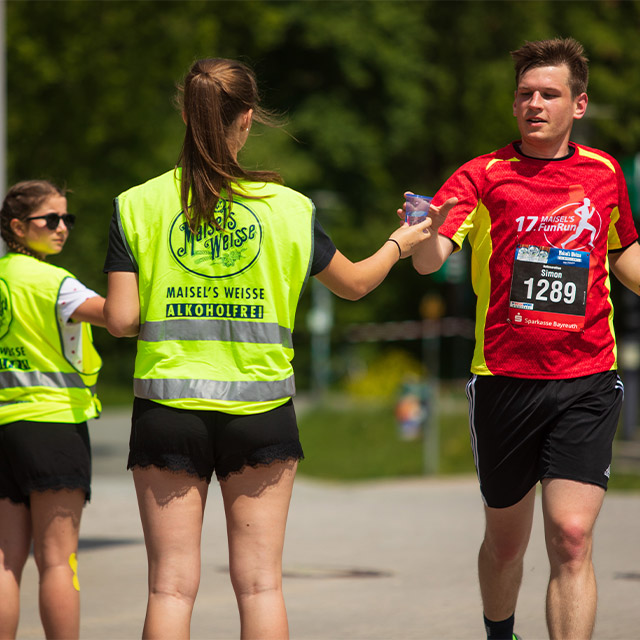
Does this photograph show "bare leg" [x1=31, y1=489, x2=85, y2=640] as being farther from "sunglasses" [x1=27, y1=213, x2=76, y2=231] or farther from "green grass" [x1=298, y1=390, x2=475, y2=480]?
"green grass" [x1=298, y1=390, x2=475, y2=480]

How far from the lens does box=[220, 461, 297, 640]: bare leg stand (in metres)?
3.39

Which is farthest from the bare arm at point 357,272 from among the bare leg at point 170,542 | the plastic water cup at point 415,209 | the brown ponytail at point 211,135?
the bare leg at point 170,542

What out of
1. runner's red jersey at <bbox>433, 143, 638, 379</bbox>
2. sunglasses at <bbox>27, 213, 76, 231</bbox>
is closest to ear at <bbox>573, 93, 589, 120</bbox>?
runner's red jersey at <bbox>433, 143, 638, 379</bbox>

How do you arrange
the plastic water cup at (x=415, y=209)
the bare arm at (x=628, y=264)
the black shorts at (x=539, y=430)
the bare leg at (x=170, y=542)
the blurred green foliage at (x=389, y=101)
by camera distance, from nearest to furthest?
the bare leg at (x=170, y=542)
the plastic water cup at (x=415, y=209)
the black shorts at (x=539, y=430)
the bare arm at (x=628, y=264)
the blurred green foliage at (x=389, y=101)

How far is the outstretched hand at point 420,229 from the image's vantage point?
153 inches

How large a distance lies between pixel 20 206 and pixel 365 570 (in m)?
3.55

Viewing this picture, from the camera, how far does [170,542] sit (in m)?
3.38

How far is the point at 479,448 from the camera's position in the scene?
432 cm

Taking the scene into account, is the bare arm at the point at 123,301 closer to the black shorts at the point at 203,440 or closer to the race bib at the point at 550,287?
the black shorts at the point at 203,440

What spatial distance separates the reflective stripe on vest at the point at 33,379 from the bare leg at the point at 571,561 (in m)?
1.85

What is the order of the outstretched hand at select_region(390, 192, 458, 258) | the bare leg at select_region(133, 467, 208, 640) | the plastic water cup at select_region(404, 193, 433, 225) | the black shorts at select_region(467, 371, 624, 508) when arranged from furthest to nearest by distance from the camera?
the black shorts at select_region(467, 371, 624, 508) → the plastic water cup at select_region(404, 193, 433, 225) → the outstretched hand at select_region(390, 192, 458, 258) → the bare leg at select_region(133, 467, 208, 640)

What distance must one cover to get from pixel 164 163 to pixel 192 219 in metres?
20.9

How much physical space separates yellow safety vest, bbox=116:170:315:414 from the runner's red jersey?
910 mm

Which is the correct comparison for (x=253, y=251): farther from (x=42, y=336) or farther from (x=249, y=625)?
(x=42, y=336)
